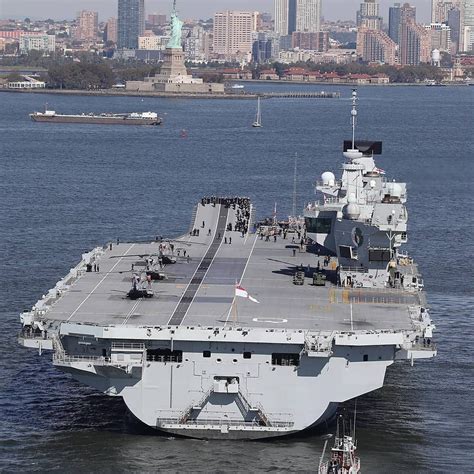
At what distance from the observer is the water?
3734 cm

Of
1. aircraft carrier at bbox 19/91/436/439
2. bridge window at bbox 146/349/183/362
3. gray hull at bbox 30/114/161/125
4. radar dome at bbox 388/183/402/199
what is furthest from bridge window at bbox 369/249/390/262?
gray hull at bbox 30/114/161/125

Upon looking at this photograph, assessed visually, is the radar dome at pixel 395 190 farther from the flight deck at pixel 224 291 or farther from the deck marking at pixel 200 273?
the deck marking at pixel 200 273

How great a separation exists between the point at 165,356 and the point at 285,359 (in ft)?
10.2

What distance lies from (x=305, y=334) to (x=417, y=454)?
4.32 meters

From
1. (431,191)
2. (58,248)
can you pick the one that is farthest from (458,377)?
(431,191)

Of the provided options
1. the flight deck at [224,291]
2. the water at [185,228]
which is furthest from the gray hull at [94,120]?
the flight deck at [224,291]

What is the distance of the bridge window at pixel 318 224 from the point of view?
159 feet

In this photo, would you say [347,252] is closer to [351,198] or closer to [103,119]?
[351,198]

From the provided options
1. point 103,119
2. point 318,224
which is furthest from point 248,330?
point 103,119

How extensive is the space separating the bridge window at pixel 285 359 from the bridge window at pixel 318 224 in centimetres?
1137

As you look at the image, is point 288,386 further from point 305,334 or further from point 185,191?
point 185,191

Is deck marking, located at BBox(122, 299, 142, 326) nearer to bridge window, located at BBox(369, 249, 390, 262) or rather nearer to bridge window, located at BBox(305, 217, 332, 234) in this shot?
bridge window, located at BBox(369, 249, 390, 262)

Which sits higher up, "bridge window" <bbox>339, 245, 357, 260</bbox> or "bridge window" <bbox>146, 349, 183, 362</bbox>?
"bridge window" <bbox>339, 245, 357, 260</bbox>

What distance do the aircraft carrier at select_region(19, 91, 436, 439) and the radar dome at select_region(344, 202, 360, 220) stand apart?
0.06 meters
